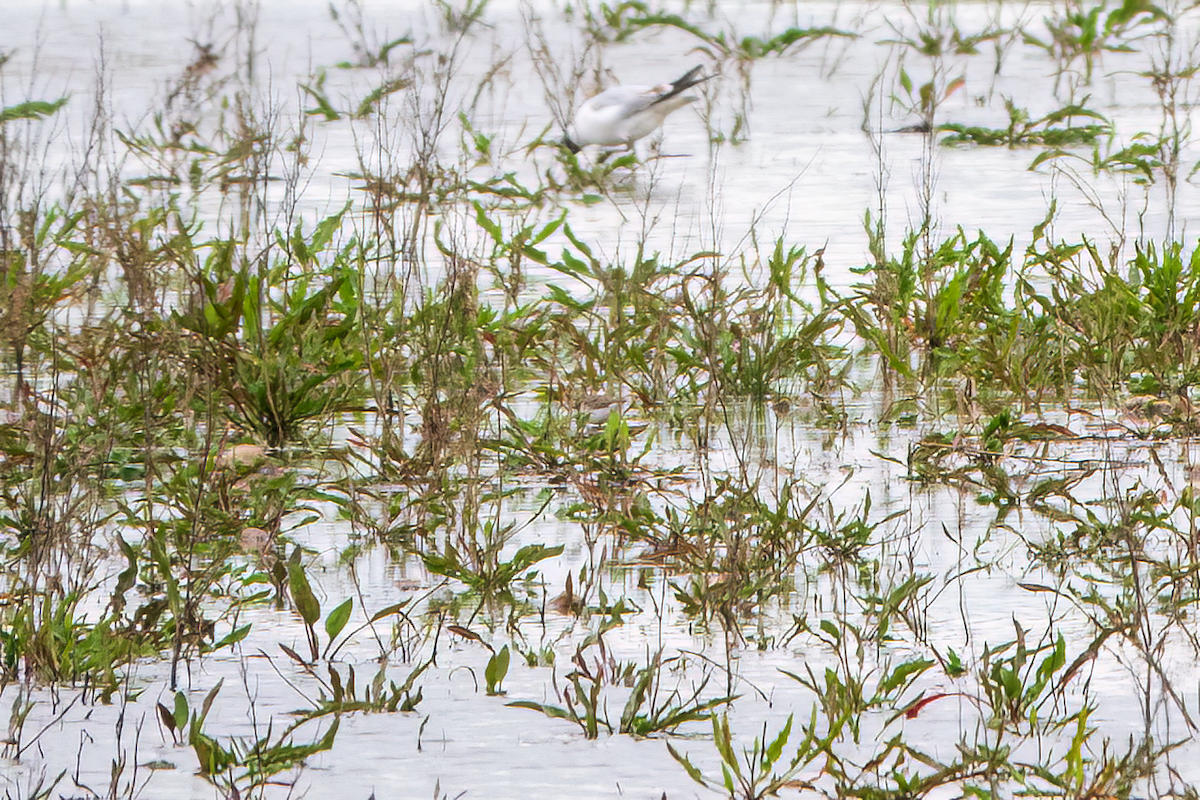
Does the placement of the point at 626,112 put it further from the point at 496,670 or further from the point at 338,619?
the point at 496,670

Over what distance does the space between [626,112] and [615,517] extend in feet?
12.6

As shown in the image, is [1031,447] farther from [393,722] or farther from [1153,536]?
[393,722]

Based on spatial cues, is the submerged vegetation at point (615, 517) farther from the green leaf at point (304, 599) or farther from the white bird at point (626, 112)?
the white bird at point (626, 112)

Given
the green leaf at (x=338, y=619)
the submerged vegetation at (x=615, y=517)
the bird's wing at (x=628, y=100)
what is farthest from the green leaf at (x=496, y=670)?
the bird's wing at (x=628, y=100)

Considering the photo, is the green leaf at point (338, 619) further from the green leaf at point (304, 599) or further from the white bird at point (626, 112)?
the white bird at point (626, 112)

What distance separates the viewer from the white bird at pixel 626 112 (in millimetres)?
6691

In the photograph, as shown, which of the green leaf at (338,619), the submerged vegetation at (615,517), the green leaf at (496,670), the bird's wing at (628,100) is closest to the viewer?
the submerged vegetation at (615,517)

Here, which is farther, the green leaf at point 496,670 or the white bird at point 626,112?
the white bird at point 626,112

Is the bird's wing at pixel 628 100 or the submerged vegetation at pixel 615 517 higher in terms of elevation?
the bird's wing at pixel 628 100

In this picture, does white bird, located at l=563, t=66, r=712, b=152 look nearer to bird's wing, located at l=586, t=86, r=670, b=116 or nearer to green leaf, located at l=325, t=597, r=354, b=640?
bird's wing, located at l=586, t=86, r=670, b=116

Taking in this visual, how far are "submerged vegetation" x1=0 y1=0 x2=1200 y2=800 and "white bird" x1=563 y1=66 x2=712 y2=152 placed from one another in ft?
2.88

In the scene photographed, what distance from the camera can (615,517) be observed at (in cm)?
→ 310

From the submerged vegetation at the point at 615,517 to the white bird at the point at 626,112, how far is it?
0.88 metres

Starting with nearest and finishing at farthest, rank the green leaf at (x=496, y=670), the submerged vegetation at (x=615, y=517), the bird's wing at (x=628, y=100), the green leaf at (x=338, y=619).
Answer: the submerged vegetation at (x=615, y=517)
the green leaf at (x=496, y=670)
the green leaf at (x=338, y=619)
the bird's wing at (x=628, y=100)
